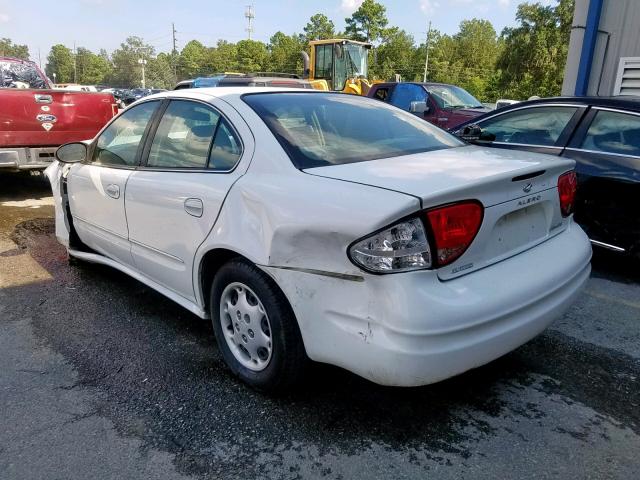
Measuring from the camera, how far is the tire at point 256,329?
2.39m

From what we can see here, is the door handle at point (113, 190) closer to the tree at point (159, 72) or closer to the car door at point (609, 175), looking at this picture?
the car door at point (609, 175)

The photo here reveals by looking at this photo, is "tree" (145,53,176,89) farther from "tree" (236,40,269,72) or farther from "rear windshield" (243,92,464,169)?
"rear windshield" (243,92,464,169)

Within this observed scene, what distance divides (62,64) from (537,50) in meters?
106

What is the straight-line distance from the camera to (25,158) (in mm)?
6824

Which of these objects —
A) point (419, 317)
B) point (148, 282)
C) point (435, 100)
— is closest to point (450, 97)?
point (435, 100)

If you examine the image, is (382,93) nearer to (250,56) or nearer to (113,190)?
(113,190)

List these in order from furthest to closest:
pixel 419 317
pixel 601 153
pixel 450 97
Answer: pixel 450 97 → pixel 601 153 → pixel 419 317

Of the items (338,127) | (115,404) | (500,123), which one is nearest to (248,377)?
(115,404)

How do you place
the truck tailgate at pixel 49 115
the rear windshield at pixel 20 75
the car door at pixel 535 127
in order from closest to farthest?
the car door at pixel 535 127
the truck tailgate at pixel 49 115
the rear windshield at pixel 20 75

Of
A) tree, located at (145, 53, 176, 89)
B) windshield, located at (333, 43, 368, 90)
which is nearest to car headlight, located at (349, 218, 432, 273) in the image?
windshield, located at (333, 43, 368, 90)

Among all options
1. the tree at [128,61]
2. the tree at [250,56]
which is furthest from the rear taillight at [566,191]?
the tree at [128,61]

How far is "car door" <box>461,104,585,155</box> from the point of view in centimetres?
453

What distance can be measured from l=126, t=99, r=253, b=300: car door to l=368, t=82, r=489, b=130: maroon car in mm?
6867

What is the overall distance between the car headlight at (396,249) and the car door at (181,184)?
35.4 inches
